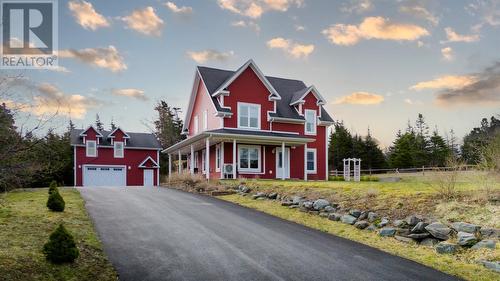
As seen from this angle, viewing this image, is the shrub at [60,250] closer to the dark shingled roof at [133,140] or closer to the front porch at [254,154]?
the front porch at [254,154]

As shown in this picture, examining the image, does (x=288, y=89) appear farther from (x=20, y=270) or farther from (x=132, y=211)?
(x=20, y=270)

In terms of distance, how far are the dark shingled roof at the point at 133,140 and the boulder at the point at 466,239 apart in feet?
115

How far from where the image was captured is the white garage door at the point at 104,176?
37.0m

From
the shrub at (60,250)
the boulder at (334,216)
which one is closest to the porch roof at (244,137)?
the boulder at (334,216)

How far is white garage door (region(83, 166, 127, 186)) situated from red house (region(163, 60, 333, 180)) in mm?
11308

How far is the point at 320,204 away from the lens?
42.5ft

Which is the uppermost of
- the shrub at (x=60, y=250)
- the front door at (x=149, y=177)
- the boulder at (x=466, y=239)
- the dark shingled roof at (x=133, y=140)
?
the dark shingled roof at (x=133, y=140)

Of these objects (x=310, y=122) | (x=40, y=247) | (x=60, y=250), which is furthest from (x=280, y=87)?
(x=60, y=250)

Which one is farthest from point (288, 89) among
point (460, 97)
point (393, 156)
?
point (393, 156)

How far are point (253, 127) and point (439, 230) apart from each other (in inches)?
701

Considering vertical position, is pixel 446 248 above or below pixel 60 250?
below

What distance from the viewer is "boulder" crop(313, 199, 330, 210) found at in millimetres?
12883

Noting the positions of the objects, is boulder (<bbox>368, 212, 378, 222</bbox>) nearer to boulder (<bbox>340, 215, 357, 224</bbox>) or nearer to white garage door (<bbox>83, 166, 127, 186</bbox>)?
boulder (<bbox>340, 215, 357, 224</bbox>)

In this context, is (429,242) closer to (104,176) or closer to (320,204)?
(320,204)
